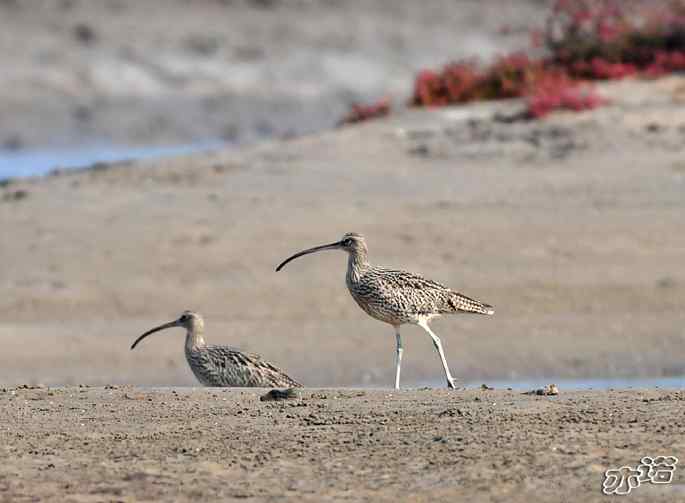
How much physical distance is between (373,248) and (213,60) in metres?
16.0

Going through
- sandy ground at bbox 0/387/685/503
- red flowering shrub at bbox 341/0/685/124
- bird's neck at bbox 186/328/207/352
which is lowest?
sandy ground at bbox 0/387/685/503

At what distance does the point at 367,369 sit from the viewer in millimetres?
14383

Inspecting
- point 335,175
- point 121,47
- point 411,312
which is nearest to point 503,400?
point 411,312

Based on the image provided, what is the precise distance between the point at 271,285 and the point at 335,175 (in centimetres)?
297

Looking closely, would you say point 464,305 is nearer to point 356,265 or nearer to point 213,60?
point 356,265

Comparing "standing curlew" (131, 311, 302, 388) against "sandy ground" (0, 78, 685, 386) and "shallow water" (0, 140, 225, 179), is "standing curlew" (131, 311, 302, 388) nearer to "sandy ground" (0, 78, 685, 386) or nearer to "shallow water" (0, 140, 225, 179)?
"sandy ground" (0, 78, 685, 386)

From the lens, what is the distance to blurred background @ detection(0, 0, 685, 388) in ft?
48.3

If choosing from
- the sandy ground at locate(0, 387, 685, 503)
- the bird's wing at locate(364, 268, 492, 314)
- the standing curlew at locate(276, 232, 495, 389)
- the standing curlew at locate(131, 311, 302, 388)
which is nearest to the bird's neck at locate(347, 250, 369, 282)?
the standing curlew at locate(276, 232, 495, 389)

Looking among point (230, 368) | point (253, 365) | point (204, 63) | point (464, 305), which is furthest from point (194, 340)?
point (204, 63)

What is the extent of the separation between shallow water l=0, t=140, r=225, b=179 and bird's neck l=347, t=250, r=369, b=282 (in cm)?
1227

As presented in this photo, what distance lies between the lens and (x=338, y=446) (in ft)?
29.1

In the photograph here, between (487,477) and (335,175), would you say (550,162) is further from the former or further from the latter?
(487,477)

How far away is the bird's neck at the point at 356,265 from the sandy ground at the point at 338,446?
6.79 feet

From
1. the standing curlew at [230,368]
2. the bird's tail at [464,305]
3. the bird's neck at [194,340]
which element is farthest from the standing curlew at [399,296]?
the bird's neck at [194,340]
